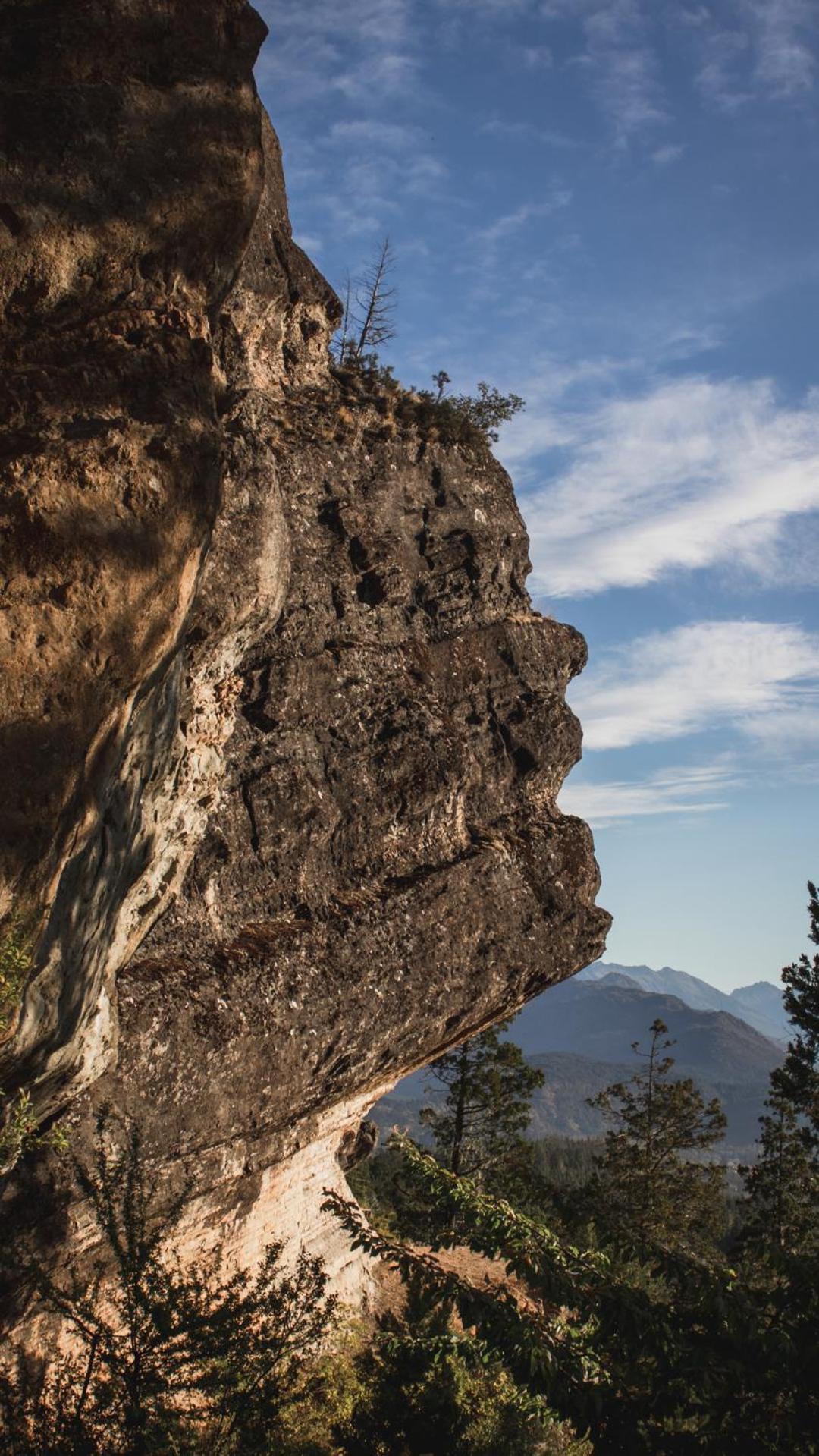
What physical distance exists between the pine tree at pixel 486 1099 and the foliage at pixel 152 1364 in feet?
56.9

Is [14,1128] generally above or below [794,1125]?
above

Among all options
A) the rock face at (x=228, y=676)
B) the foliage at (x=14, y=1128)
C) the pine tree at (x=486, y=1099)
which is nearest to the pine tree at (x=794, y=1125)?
the pine tree at (x=486, y=1099)

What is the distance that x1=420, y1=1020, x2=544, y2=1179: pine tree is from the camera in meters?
28.3

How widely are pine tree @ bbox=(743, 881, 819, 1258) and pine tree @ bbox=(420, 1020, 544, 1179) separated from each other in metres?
8.79

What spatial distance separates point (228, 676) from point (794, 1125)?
2963 centimetres

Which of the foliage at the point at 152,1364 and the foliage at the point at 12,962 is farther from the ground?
the foliage at the point at 12,962

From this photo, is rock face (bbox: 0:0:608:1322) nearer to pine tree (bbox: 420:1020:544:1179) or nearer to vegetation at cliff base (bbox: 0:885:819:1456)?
vegetation at cliff base (bbox: 0:885:819:1456)

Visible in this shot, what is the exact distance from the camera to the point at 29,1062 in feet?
28.9

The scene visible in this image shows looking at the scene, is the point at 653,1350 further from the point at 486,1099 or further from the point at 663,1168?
the point at 663,1168

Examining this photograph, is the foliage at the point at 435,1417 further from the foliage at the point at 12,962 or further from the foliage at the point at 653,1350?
the foliage at the point at 12,962

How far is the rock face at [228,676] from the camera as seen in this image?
8031 mm

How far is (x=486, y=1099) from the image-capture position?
28719 millimetres

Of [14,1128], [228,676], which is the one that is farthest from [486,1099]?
[14,1128]

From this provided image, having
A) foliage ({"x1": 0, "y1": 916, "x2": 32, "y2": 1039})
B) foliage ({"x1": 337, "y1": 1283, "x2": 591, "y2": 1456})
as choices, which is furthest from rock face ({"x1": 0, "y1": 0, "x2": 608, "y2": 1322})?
foliage ({"x1": 337, "y1": 1283, "x2": 591, "y2": 1456})
